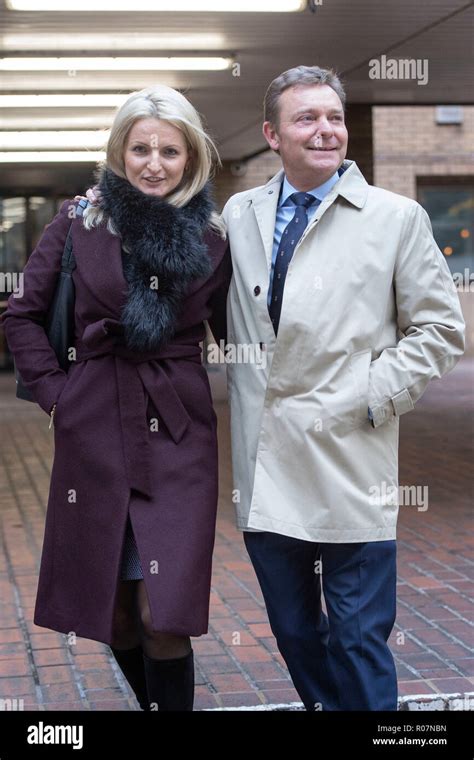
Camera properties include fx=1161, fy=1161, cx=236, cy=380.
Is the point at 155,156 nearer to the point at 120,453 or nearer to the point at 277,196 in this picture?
the point at 277,196

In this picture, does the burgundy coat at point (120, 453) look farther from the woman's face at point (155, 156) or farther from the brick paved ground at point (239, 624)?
the brick paved ground at point (239, 624)

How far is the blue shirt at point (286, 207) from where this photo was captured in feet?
11.2

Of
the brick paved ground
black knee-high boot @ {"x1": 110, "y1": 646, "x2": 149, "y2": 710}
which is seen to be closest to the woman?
black knee-high boot @ {"x1": 110, "y1": 646, "x2": 149, "y2": 710}

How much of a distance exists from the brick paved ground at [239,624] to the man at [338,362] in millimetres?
977

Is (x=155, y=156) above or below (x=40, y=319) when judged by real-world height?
above

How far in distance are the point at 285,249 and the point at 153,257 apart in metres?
0.39

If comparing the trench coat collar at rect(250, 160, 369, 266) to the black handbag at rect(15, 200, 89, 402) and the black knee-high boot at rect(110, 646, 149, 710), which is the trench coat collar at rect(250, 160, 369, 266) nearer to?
the black handbag at rect(15, 200, 89, 402)

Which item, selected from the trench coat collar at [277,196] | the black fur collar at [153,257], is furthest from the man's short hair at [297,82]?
the black fur collar at [153,257]

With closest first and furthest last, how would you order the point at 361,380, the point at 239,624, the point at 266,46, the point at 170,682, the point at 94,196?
the point at 361,380 < the point at 170,682 < the point at 94,196 < the point at 239,624 < the point at 266,46

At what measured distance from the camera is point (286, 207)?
3.51 metres

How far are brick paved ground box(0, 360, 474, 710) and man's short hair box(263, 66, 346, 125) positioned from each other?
2.07 metres

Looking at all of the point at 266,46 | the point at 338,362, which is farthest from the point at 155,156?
the point at 266,46

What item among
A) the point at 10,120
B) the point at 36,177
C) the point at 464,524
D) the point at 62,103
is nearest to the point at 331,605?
the point at 464,524
